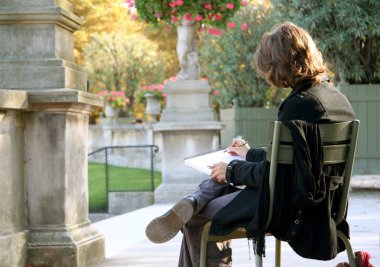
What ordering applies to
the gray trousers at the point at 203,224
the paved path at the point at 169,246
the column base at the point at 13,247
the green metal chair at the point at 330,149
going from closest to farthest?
the green metal chair at the point at 330,149 → the gray trousers at the point at 203,224 → the column base at the point at 13,247 → the paved path at the point at 169,246

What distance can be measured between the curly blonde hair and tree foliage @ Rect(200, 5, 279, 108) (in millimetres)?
21386

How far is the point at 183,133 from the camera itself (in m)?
12.9

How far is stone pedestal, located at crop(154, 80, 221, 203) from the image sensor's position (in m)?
12.9

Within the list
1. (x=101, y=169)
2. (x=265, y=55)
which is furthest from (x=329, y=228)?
(x=101, y=169)

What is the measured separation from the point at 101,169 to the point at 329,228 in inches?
806

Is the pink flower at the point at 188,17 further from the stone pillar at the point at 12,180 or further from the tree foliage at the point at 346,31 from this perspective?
the stone pillar at the point at 12,180

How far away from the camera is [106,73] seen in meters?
37.1

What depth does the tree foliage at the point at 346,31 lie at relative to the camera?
15.0 meters

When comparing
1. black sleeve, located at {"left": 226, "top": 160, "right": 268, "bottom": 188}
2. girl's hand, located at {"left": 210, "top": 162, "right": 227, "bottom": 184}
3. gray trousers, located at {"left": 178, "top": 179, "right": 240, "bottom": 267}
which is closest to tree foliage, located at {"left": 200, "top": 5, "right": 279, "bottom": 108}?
gray trousers, located at {"left": 178, "top": 179, "right": 240, "bottom": 267}

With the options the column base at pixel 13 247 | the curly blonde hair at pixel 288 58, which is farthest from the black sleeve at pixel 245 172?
the column base at pixel 13 247

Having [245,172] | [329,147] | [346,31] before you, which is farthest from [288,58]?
[346,31]

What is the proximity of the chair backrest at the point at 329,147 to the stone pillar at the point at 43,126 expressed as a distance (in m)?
2.20

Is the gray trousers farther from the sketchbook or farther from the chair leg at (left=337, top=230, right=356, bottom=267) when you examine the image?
the chair leg at (left=337, top=230, right=356, bottom=267)

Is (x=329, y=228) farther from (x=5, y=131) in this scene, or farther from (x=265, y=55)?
(x=5, y=131)
